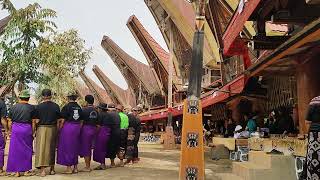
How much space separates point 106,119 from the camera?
8852mm

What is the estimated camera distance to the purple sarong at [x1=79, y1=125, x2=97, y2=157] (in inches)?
315

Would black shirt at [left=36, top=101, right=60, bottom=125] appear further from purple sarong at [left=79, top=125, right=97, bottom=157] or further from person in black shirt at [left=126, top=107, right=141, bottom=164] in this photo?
person in black shirt at [left=126, top=107, right=141, bottom=164]

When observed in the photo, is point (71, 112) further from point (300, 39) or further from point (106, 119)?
point (300, 39)

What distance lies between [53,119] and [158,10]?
20.7 m

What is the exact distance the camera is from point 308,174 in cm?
426

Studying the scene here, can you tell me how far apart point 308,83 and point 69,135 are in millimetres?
4380

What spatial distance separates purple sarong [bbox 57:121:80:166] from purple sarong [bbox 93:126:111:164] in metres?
0.86

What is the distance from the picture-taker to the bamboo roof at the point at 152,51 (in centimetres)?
3125

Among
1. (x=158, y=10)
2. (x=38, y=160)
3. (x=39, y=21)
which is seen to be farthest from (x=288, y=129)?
(x=158, y=10)

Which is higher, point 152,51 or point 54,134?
point 152,51

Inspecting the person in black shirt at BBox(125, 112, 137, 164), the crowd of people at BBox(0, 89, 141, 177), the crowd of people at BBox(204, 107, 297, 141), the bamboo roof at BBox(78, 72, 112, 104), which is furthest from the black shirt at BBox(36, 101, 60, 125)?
the bamboo roof at BBox(78, 72, 112, 104)

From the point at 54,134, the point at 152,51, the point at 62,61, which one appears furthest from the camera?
the point at 152,51

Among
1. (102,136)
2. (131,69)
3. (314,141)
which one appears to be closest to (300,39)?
(314,141)

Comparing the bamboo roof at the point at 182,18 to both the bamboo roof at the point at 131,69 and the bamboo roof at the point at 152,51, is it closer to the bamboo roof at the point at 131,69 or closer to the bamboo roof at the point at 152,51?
the bamboo roof at the point at 152,51
